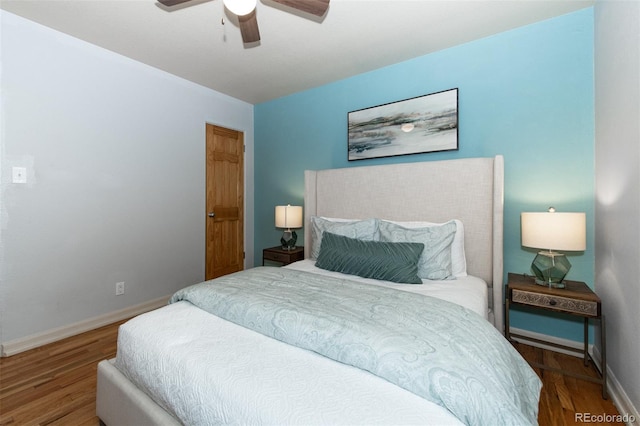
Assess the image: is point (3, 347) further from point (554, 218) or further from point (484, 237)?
point (554, 218)

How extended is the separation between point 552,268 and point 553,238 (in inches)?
10.3

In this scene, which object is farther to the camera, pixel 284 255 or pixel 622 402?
pixel 284 255

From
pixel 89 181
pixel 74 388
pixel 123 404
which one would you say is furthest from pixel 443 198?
pixel 89 181

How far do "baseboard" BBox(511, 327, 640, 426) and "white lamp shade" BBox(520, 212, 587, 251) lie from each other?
30.8 inches

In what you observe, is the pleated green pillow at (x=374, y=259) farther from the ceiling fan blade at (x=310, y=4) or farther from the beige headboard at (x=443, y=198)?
the ceiling fan blade at (x=310, y=4)

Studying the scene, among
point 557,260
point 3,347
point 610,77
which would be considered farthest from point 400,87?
point 3,347

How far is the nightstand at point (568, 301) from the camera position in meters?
1.66

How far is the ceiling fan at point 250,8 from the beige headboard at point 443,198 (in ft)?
A: 4.79

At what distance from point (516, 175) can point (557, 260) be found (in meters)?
0.72

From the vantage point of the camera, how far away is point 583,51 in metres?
2.05

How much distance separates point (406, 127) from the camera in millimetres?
2736

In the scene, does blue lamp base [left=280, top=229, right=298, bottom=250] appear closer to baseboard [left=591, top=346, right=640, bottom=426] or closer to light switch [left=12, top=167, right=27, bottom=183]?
light switch [left=12, top=167, right=27, bottom=183]

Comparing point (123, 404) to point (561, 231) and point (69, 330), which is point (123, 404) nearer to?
point (69, 330)

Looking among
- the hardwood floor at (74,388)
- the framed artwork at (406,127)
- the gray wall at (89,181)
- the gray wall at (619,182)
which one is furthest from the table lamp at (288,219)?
the gray wall at (619,182)
